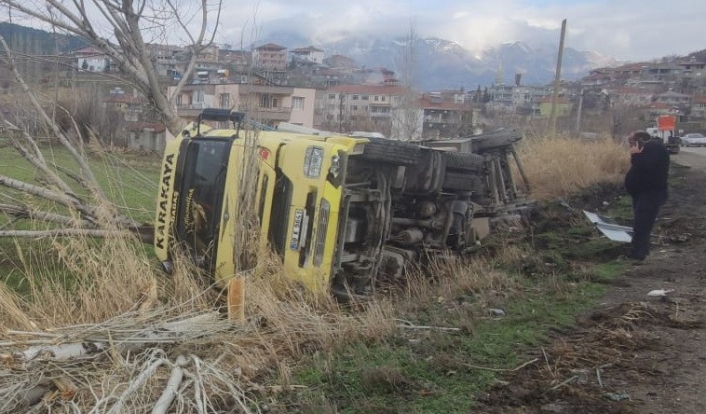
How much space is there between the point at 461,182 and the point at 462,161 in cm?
24

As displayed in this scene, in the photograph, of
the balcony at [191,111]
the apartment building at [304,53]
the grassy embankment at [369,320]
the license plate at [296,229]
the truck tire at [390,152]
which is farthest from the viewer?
the apartment building at [304,53]

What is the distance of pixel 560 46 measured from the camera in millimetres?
26531

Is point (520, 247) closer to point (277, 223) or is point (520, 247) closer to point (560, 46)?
point (277, 223)

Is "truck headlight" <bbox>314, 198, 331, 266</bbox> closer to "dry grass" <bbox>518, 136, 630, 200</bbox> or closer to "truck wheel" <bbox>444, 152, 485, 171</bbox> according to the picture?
"truck wheel" <bbox>444, 152, 485, 171</bbox>

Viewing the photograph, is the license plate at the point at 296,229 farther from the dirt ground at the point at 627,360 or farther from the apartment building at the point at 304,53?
the apartment building at the point at 304,53

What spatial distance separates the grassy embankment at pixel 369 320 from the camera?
393 cm

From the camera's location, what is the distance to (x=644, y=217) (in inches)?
294

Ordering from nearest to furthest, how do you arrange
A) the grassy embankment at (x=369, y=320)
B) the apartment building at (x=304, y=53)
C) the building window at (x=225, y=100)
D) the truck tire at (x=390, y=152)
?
the grassy embankment at (x=369, y=320) < the truck tire at (x=390, y=152) < the building window at (x=225, y=100) < the apartment building at (x=304, y=53)

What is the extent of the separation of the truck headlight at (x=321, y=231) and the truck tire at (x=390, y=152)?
69 centimetres

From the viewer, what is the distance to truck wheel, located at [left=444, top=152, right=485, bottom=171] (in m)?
7.45

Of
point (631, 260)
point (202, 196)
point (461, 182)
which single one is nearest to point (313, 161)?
point (202, 196)

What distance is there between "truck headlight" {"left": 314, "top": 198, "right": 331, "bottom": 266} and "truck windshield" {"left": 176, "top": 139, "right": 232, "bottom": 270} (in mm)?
1092

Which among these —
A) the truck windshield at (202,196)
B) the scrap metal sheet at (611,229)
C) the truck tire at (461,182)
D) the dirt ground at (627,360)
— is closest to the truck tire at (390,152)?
the truck tire at (461,182)

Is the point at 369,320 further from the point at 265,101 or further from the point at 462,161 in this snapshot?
the point at 265,101
